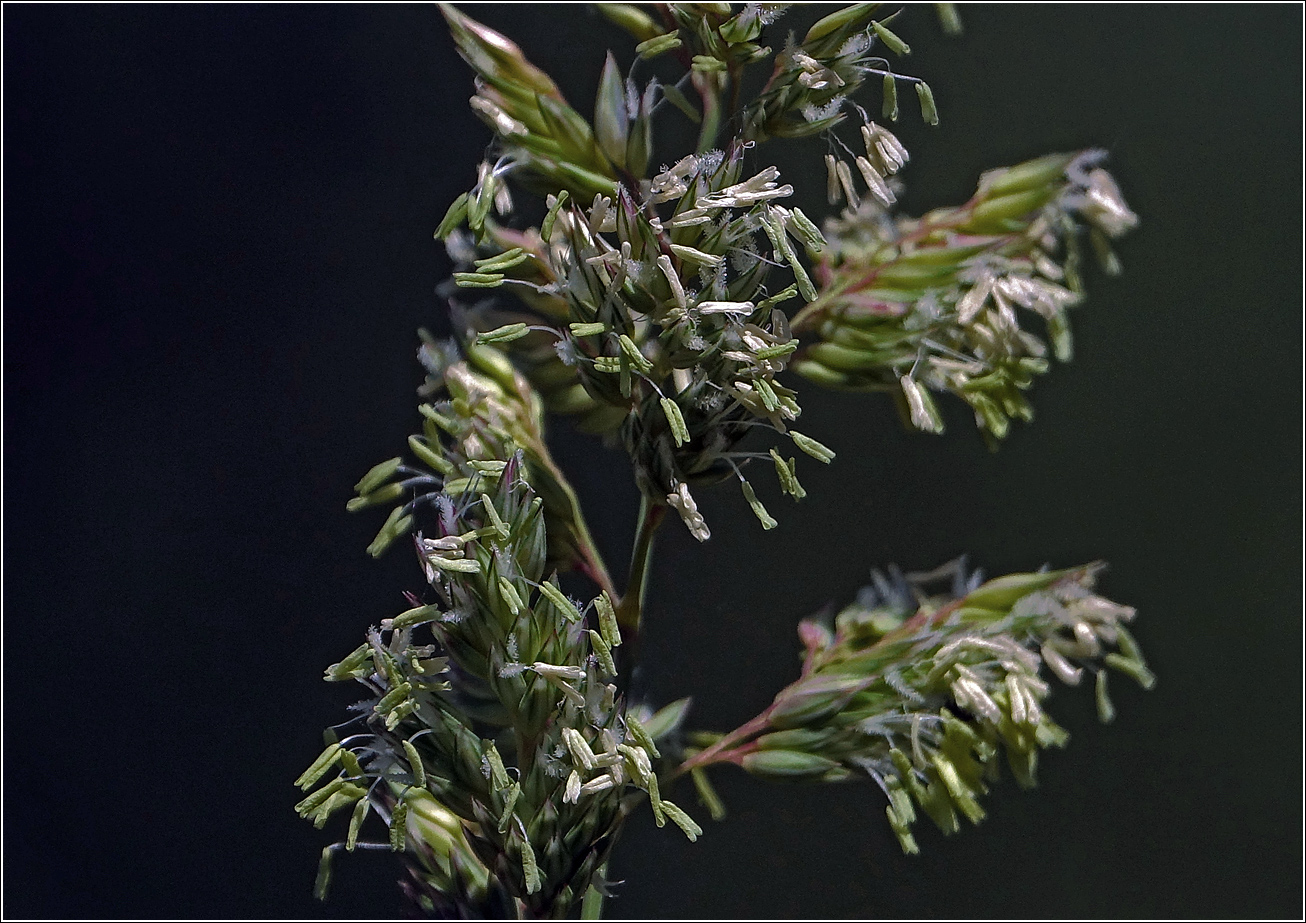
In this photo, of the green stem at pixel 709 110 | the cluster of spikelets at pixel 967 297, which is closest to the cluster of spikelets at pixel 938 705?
the cluster of spikelets at pixel 967 297

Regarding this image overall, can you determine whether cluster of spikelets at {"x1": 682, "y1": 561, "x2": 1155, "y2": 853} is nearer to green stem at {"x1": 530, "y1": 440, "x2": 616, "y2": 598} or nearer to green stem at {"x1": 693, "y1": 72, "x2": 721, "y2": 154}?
green stem at {"x1": 530, "y1": 440, "x2": 616, "y2": 598}

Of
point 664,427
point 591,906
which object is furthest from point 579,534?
point 591,906

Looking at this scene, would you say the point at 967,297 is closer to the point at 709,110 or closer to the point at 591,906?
the point at 709,110

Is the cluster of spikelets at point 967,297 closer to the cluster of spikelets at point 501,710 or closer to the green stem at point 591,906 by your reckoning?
the cluster of spikelets at point 501,710

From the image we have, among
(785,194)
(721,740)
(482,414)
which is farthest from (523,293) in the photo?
(721,740)

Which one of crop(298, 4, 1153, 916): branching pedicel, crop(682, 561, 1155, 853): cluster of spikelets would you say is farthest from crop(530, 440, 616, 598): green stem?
crop(682, 561, 1155, 853): cluster of spikelets

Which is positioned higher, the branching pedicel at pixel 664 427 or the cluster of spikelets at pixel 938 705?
the branching pedicel at pixel 664 427

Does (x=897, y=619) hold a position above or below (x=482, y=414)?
below

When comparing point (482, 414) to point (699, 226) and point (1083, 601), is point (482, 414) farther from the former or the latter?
point (1083, 601)
